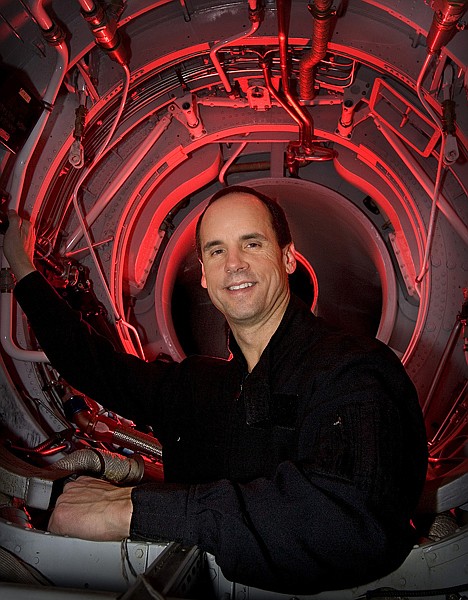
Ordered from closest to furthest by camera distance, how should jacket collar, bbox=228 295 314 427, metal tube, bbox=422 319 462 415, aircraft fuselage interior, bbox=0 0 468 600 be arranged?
jacket collar, bbox=228 295 314 427, aircraft fuselage interior, bbox=0 0 468 600, metal tube, bbox=422 319 462 415

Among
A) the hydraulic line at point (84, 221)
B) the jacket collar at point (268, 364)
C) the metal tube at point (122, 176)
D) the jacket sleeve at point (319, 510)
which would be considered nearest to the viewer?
the jacket sleeve at point (319, 510)

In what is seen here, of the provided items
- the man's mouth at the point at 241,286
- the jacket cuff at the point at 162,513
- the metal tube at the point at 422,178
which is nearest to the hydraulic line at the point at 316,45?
the metal tube at the point at 422,178

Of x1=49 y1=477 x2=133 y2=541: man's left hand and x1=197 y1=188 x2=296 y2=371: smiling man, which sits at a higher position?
x1=197 y1=188 x2=296 y2=371: smiling man

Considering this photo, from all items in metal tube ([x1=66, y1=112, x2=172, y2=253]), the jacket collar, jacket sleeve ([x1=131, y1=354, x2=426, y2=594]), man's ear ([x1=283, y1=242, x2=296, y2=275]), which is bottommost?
jacket sleeve ([x1=131, y1=354, x2=426, y2=594])

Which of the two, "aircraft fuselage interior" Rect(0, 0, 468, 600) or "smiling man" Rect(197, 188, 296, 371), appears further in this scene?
"smiling man" Rect(197, 188, 296, 371)

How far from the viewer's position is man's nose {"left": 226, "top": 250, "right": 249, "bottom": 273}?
6.28ft

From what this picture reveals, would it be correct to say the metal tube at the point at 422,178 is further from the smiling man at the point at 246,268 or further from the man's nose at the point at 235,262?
the man's nose at the point at 235,262

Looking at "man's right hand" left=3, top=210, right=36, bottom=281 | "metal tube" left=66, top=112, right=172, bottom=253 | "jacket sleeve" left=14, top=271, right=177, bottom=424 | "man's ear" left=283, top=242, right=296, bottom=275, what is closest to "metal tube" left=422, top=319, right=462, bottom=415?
"man's ear" left=283, top=242, right=296, bottom=275

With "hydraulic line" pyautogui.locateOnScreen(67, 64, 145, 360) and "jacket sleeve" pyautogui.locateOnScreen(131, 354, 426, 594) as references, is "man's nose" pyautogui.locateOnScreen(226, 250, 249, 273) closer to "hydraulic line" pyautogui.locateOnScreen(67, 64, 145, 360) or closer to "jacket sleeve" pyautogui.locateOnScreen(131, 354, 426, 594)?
"jacket sleeve" pyautogui.locateOnScreen(131, 354, 426, 594)

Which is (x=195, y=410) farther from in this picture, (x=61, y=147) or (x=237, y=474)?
(x=61, y=147)

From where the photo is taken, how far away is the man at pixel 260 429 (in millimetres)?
1110

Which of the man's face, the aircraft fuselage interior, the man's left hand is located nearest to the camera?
the man's left hand

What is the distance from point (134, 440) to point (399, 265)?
232cm

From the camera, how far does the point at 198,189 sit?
12.8ft
